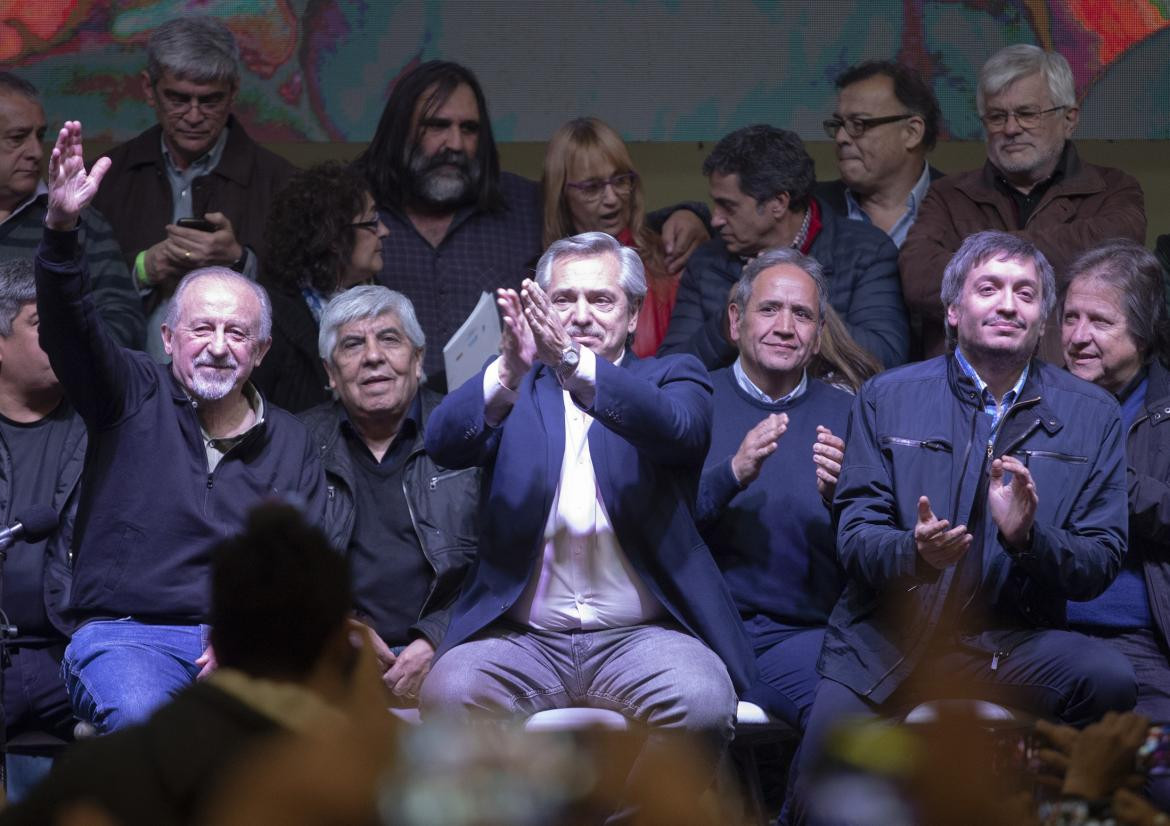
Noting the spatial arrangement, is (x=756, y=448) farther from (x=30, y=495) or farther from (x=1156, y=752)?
(x=1156, y=752)

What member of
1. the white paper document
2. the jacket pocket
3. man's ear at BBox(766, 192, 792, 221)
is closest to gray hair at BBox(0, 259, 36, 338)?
the white paper document

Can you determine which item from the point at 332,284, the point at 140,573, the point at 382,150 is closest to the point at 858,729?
the point at 140,573

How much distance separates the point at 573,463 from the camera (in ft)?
12.4

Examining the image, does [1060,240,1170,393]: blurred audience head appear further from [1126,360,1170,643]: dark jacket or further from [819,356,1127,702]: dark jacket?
[819,356,1127,702]: dark jacket

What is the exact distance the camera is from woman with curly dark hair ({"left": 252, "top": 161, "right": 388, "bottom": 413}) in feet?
15.0

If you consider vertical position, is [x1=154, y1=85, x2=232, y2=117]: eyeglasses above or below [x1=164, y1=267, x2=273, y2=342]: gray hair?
above

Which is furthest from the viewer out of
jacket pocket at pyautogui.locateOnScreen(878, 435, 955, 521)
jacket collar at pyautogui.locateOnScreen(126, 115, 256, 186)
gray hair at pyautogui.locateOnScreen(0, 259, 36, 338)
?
jacket collar at pyautogui.locateOnScreen(126, 115, 256, 186)

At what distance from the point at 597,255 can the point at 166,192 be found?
158 centimetres

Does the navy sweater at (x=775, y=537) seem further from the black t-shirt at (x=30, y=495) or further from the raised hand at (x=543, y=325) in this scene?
the black t-shirt at (x=30, y=495)

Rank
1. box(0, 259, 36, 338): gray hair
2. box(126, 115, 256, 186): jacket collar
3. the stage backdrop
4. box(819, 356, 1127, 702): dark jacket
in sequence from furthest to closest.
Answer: the stage backdrop
box(126, 115, 256, 186): jacket collar
box(0, 259, 36, 338): gray hair
box(819, 356, 1127, 702): dark jacket

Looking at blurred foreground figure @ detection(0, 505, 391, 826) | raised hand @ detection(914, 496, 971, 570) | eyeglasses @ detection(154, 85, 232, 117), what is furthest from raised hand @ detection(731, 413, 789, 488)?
blurred foreground figure @ detection(0, 505, 391, 826)

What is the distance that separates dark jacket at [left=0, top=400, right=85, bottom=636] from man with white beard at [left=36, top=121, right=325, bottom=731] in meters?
0.18

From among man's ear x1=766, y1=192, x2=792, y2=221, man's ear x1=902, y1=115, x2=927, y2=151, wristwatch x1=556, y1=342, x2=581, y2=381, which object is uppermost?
man's ear x1=902, y1=115, x2=927, y2=151

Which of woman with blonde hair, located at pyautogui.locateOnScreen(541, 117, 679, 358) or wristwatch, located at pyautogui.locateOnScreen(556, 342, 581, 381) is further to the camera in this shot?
woman with blonde hair, located at pyautogui.locateOnScreen(541, 117, 679, 358)
